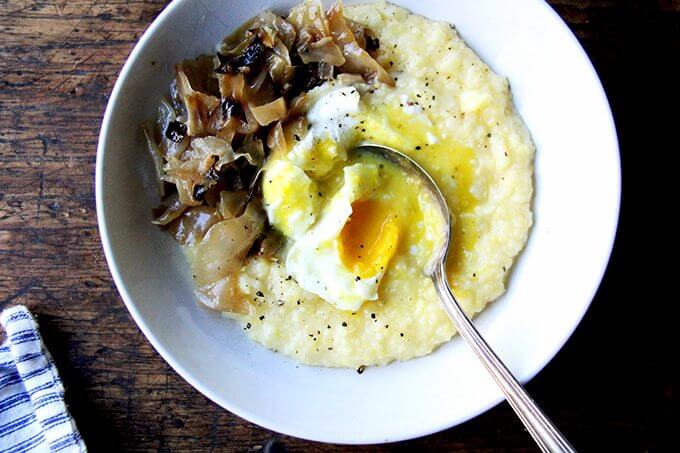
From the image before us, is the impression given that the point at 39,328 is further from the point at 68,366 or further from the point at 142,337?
the point at 142,337

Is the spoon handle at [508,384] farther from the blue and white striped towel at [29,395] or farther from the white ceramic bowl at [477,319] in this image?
the blue and white striped towel at [29,395]

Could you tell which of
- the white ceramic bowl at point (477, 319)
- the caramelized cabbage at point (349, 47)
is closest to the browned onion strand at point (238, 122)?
the caramelized cabbage at point (349, 47)

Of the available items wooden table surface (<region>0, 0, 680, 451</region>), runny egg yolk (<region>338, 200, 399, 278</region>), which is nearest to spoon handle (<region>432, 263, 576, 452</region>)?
runny egg yolk (<region>338, 200, 399, 278</region>)

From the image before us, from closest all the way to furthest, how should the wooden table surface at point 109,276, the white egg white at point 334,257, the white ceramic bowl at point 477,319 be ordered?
the white ceramic bowl at point 477,319, the white egg white at point 334,257, the wooden table surface at point 109,276

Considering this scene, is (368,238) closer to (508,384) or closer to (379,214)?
(379,214)

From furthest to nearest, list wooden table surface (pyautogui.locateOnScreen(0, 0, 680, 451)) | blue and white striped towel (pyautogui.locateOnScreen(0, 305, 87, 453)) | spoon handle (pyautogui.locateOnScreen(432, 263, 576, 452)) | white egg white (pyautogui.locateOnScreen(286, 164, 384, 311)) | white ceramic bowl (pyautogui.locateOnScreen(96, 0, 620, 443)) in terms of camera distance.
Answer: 1. wooden table surface (pyautogui.locateOnScreen(0, 0, 680, 451))
2. blue and white striped towel (pyautogui.locateOnScreen(0, 305, 87, 453))
3. white egg white (pyautogui.locateOnScreen(286, 164, 384, 311))
4. white ceramic bowl (pyautogui.locateOnScreen(96, 0, 620, 443))
5. spoon handle (pyautogui.locateOnScreen(432, 263, 576, 452))

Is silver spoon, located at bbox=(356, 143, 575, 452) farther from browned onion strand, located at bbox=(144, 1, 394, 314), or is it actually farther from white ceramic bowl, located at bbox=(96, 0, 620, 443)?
browned onion strand, located at bbox=(144, 1, 394, 314)
